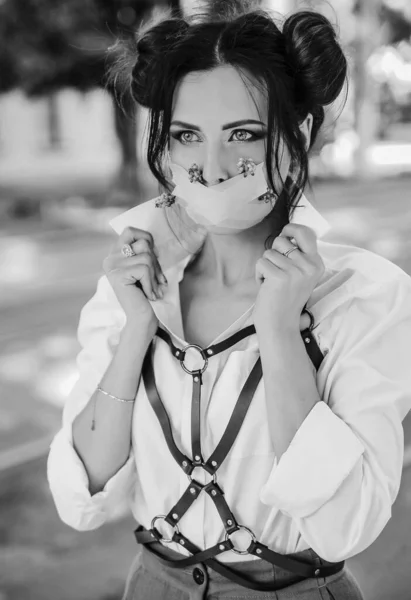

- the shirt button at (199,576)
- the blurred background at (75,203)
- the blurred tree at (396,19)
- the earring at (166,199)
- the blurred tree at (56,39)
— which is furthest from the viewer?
the blurred tree at (396,19)

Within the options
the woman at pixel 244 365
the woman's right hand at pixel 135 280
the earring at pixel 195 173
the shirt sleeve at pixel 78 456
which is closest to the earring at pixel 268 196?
the woman at pixel 244 365

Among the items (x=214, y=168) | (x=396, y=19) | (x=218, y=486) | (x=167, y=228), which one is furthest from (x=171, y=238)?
(x=396, y=19)

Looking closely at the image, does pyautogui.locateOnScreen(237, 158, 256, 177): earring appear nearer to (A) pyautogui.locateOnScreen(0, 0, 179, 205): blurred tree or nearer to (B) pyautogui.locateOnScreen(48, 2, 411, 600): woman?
(B) pyautogui.locateOnScreen(48, 2, 411, 600): woman

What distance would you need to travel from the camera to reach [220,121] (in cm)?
111

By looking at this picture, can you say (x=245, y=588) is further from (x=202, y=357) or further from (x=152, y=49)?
(x=152, y=49)

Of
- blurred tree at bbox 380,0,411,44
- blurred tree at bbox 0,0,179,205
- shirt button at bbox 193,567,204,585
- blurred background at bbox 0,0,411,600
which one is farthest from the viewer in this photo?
blurred tree at bbox 380,0,411,44

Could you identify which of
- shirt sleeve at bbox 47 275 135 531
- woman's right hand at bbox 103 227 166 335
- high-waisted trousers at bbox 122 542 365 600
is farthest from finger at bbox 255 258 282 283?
high-waisted trousers at bbox 122 542 365 600

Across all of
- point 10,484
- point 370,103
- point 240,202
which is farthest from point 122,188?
point 240,202

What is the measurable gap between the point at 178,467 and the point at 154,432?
71 mm

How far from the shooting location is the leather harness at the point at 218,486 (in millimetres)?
1084

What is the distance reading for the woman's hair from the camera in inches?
44.5

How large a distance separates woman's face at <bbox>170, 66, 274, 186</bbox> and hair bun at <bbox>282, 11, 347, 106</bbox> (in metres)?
0.08

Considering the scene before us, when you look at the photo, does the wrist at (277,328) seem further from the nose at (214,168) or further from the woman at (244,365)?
the nose at (214,168)

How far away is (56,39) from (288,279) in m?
7.82
